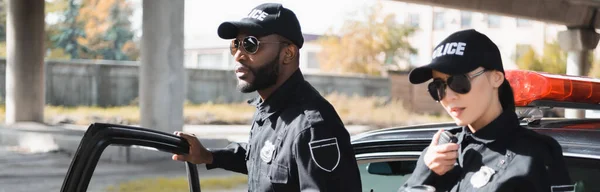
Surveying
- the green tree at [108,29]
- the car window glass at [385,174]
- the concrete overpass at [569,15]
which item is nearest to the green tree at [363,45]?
the green tree at [108,29]

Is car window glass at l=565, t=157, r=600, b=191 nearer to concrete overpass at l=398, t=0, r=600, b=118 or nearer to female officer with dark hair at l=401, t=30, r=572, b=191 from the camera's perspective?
female officer with dark hair at l=401, t=30, r=572, b=191

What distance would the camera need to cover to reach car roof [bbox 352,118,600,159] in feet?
7.68

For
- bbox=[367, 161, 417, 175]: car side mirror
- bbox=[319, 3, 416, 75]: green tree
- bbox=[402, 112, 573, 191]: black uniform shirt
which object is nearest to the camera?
bbox=[402, 112, 573, 191]: black uniform shirt

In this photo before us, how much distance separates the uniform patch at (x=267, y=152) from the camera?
2.25 m

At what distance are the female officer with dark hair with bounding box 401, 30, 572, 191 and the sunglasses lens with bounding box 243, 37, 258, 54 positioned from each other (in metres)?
0.60

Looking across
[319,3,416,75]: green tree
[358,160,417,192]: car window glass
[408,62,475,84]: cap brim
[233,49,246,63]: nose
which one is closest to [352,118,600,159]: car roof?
[358,160,417,192]: car window glass

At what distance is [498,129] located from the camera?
6.04 ft

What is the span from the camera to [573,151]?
7.70ft

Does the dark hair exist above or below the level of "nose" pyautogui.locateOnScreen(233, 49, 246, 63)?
below

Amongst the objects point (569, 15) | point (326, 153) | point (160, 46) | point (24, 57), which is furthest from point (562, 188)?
point (569, 15)

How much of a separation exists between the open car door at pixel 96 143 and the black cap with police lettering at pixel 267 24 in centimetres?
37

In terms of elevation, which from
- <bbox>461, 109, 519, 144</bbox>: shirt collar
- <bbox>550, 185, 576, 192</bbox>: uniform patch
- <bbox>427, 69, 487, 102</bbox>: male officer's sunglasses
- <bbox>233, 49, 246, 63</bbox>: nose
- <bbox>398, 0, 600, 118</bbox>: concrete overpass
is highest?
<bbox>398, 0, 600, 118</bbox>: concrete overpass

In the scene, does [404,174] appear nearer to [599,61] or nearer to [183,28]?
[183,28]

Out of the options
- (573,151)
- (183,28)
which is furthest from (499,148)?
(183,28)
